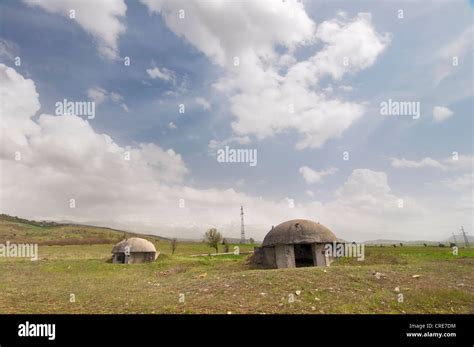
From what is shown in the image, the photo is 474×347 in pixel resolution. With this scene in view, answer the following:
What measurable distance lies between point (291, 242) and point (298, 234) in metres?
0.87

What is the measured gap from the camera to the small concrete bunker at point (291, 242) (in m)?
23.2

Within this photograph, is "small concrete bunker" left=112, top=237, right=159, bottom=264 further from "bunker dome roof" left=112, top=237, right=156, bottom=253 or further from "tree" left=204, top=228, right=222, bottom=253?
"tree" left=204, top=228, right=222, bottom=253

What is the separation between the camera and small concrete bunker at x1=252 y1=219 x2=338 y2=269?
Result: 23.2 metres

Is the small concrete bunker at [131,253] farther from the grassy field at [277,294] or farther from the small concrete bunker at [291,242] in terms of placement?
the grassy field at [277,294]

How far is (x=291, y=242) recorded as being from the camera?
75.9 feet

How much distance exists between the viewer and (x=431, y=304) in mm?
10148

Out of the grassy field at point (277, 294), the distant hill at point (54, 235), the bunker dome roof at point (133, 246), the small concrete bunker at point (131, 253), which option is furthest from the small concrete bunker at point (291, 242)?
the distant hill at point (54, 235)
